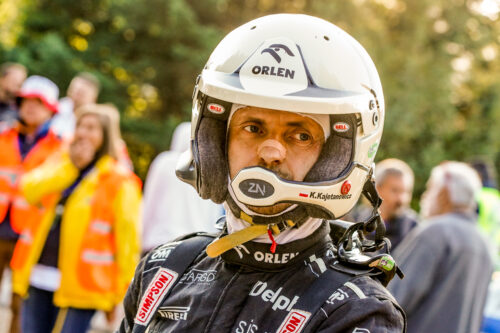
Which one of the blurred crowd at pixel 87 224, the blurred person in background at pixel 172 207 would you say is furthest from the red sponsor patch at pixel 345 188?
the blurred person in background at pixel 172 207

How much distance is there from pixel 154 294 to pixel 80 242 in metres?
2.76

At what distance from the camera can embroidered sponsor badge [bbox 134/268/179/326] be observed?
1.99 m

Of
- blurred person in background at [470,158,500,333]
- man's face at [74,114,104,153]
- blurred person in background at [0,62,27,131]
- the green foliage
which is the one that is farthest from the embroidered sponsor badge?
the green foliage

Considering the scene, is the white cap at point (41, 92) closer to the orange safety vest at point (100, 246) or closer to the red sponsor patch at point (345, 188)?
the orange safety vest at point (100, 246)

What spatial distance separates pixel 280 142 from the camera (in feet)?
6.12

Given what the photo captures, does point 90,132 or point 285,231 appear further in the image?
point 90,132

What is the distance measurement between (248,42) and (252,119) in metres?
0.23

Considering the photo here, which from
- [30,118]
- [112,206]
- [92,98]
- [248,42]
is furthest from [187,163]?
[92,98]

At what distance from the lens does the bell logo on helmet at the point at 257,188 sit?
183 cm

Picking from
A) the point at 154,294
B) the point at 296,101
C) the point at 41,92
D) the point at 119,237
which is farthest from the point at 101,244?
the point at 296,101

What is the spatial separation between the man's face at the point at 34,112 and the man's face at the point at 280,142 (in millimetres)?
4599

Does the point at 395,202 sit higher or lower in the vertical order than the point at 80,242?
higher

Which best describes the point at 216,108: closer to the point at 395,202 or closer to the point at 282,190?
the point at 282,190

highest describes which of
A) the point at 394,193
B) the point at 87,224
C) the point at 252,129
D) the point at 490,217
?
the point at 252,129
